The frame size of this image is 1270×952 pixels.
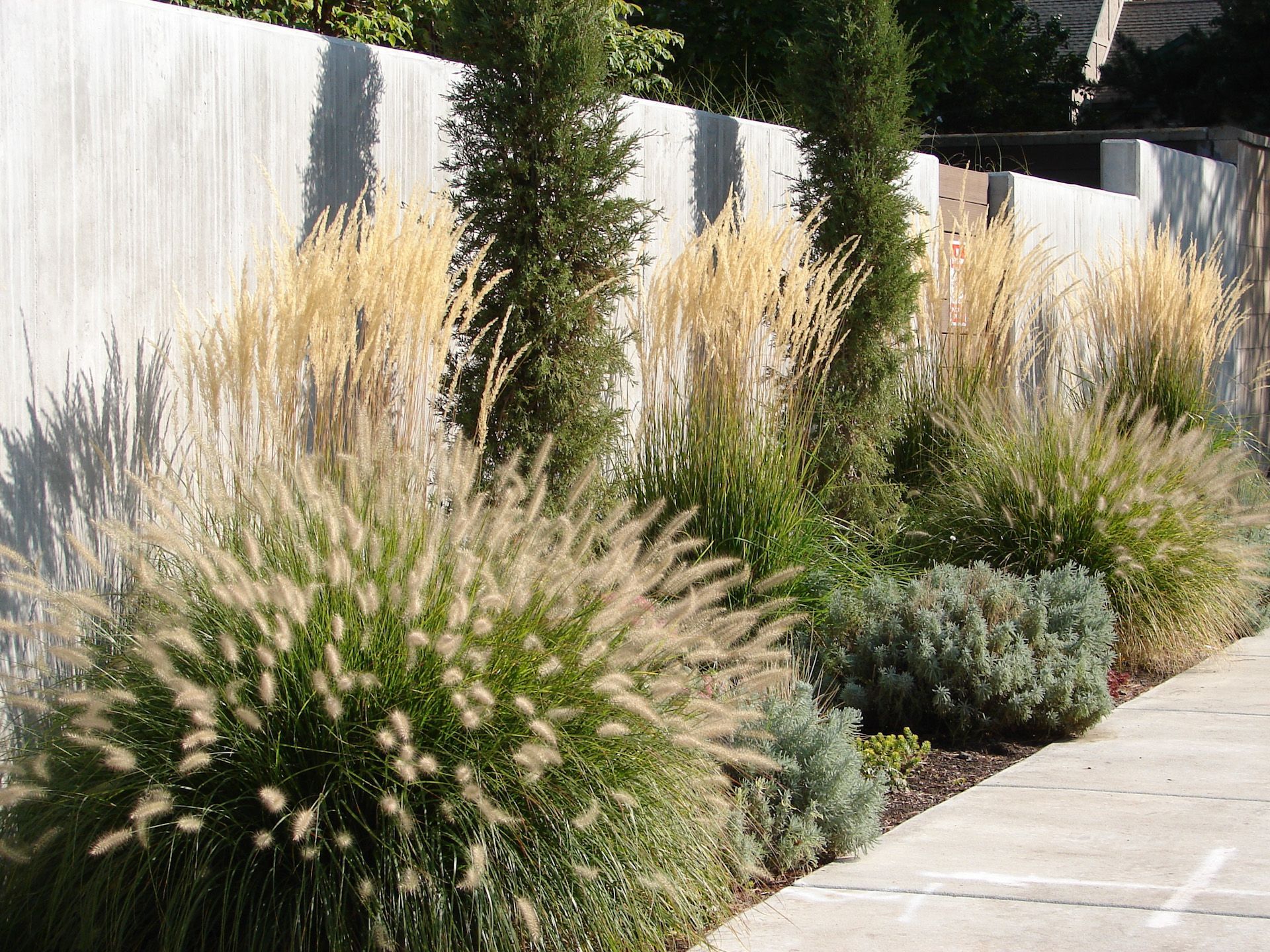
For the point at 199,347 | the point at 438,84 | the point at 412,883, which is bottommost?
the point at 412,883

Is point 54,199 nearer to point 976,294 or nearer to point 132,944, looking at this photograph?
point 132,944

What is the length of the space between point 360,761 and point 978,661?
3.08m

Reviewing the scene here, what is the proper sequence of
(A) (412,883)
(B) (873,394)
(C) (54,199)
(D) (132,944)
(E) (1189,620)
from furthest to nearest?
(B) (873,394) → (E) (1189,620) → (C) (54,199) → (D) (132,944) → (A) (412,883)

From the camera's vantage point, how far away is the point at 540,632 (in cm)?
339

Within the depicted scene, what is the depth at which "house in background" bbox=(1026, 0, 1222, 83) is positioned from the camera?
36.1 m

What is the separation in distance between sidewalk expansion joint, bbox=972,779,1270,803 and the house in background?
109ft

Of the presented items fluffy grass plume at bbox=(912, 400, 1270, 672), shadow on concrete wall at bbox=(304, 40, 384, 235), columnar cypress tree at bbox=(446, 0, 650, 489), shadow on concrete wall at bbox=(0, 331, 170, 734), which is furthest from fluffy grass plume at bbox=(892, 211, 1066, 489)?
shadow on concrete wall at bbox=(0, 331, 170, 734)

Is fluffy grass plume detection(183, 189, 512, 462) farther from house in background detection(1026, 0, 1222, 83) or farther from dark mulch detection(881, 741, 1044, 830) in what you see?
house in background detection(1026, 0, 1222, 83)

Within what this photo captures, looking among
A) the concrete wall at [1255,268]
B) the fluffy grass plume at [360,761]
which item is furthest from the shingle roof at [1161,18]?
the fluffy grass plume at [360,761]

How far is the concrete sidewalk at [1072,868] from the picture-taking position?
11.8 feet

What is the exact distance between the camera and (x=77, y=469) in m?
4.61

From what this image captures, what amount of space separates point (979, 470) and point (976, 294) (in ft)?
6.49

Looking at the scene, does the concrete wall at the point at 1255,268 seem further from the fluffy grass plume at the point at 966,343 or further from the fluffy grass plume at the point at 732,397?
the fluffy grass plume at the point at 732,397

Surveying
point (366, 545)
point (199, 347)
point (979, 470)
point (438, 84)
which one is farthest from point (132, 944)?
point (979, 470)
